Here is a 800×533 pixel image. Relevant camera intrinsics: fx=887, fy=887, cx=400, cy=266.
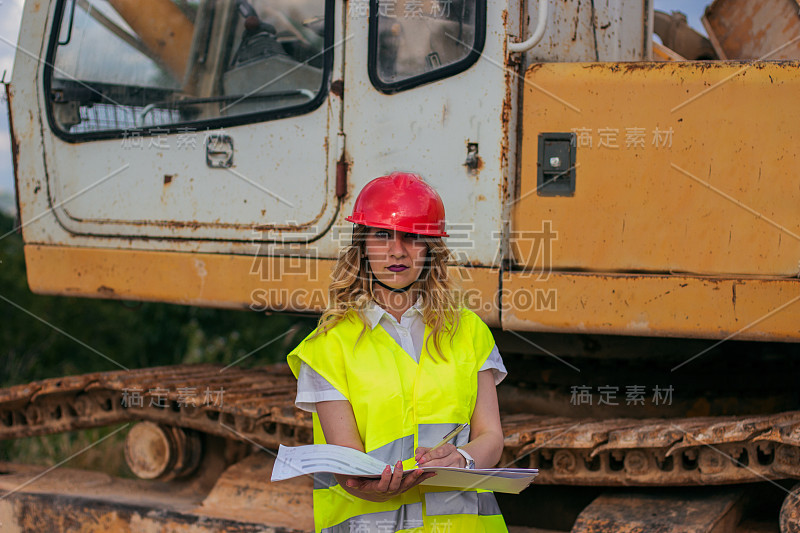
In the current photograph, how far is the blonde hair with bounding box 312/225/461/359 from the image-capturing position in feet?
7.20

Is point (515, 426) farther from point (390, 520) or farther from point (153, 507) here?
point (153, 507)

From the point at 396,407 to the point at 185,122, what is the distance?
193cm

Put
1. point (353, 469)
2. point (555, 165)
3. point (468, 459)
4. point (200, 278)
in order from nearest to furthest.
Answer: point (353, 469)
point (468, 459)
point (555, 165)
point (200, 278)

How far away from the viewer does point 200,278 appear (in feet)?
11.4

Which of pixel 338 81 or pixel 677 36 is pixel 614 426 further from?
pixel 677 36

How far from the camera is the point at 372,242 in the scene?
2.23m

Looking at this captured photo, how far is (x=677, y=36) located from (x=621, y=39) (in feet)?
3.52

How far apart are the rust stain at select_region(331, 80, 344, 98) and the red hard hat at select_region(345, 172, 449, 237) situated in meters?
1.07

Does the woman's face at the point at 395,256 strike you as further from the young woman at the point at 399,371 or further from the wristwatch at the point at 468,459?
the wristwatch at the point at 468,459

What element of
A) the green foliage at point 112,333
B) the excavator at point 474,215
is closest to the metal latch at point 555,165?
the excavator at point 474,215

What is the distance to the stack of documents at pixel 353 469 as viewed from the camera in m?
1.94

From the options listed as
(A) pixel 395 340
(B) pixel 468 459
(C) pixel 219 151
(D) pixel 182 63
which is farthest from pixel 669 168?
(D) pixel 182 63

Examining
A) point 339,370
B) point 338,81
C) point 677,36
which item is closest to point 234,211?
point 338,81

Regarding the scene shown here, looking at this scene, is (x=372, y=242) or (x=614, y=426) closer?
(x=372, y=242)
